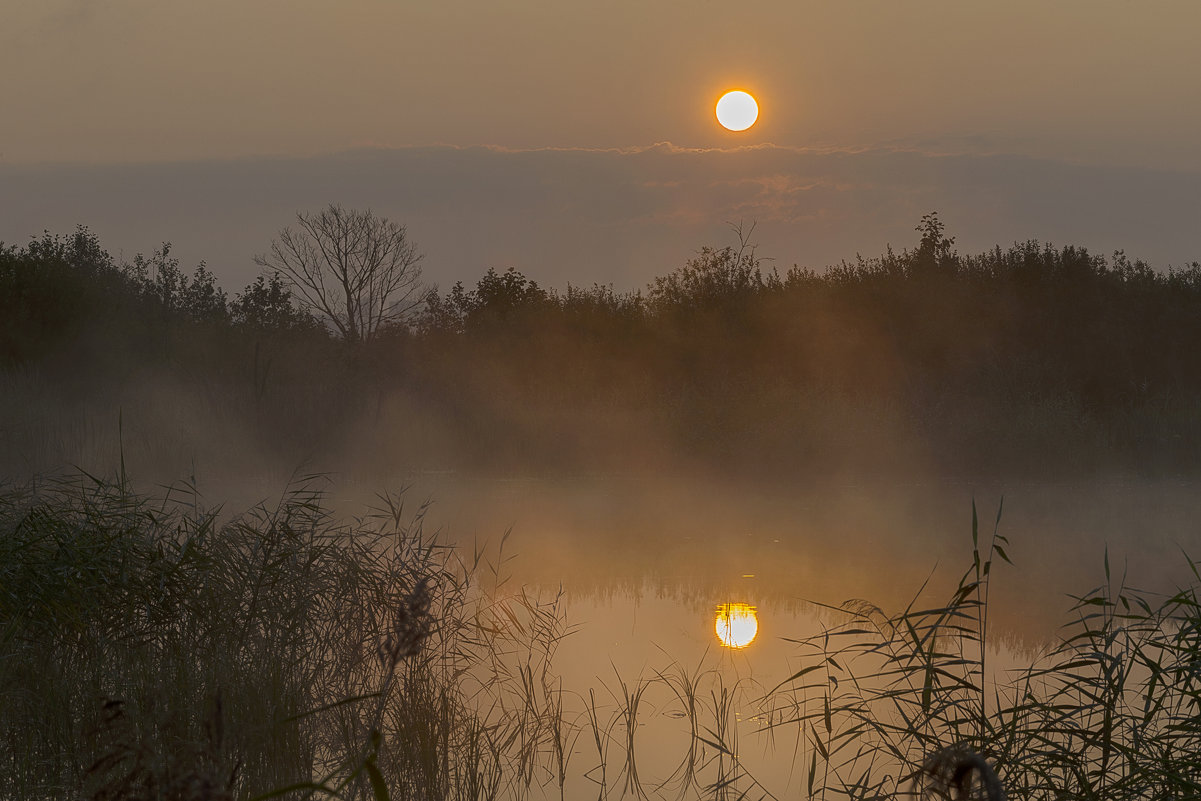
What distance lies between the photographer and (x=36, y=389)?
53.4ft

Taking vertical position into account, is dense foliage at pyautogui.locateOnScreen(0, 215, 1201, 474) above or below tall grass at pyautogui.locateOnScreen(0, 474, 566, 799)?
above

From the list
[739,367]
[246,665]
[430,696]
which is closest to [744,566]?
[430,696]

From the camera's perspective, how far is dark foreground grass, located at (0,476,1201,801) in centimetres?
409

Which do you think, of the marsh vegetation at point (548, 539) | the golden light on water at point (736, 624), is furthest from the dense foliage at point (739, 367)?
the golden light on water at point (736, 624)

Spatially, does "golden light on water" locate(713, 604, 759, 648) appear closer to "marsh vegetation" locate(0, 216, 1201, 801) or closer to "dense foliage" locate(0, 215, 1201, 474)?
"marsh vegetation" locate(0, 216, 1201, 801)

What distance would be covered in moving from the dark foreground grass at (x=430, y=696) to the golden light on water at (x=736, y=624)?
0.77 m

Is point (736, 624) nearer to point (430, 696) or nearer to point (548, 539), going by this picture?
point (430, 696)

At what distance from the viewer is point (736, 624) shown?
7539 millimetres

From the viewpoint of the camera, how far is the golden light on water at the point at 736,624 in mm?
7000

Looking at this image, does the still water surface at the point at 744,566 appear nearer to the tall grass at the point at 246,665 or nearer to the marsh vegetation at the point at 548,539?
the marsh vegetation at the point at 548,539

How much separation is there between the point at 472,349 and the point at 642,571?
48.5 ft

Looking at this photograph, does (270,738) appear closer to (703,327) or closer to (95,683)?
(95,683)

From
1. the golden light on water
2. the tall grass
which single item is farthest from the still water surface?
→ the tall grass

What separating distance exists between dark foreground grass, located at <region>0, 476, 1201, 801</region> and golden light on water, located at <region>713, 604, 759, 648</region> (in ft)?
2.52
